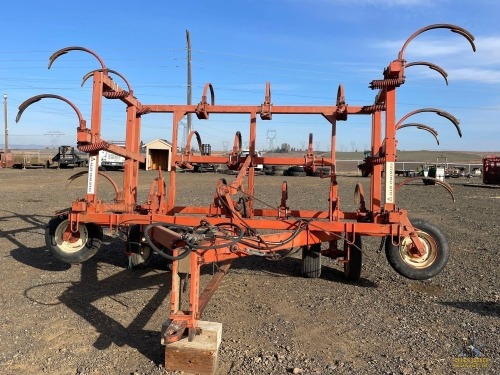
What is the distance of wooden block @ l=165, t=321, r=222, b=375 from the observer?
344 centimetres

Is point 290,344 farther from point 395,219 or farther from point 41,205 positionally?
A: point 41,205

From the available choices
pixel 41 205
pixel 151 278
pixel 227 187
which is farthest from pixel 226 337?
pixel 41 205

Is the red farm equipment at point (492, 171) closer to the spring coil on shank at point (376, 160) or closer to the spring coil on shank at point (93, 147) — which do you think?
the spring coil on shank at point (376, 160)

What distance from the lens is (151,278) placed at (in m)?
6.14

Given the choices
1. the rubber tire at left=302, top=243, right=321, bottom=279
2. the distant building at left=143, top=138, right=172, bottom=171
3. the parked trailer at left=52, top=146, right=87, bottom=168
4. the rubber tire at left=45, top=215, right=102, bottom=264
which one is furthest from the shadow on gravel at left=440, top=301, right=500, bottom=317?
the parked trailer at left=52, top=146, right=87, bottom=168

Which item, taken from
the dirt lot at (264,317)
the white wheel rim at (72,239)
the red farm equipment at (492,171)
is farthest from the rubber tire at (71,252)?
the red farm equipment at (492,171)

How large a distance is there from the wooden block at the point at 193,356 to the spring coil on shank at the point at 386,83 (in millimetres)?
3462

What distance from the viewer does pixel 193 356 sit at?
11.3 feet

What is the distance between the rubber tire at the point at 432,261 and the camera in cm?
536

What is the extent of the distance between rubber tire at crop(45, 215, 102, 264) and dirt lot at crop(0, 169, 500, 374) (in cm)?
36

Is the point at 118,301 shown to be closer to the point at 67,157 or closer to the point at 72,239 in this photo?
the point at 72,239

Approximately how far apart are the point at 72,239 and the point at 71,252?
0.16 metres

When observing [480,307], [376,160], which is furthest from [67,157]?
[480,307]

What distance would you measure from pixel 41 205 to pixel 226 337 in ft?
37.1
